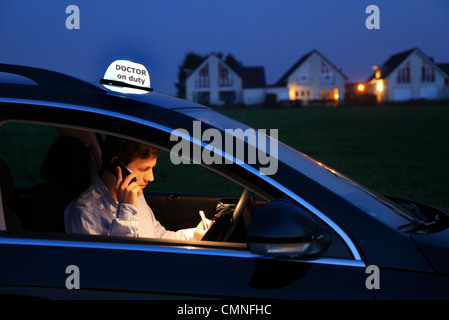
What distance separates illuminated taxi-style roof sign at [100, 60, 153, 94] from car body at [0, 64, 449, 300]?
0.99 ft

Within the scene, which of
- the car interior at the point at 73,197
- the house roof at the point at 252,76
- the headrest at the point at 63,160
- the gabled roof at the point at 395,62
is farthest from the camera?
the house roof at the point at 252,76

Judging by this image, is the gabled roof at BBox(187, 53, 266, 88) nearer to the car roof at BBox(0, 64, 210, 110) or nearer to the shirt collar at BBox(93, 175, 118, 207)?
the shirt collar at BBox(93, 175, 118, 207)

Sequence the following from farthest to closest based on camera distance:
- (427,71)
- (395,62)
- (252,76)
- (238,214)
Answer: (252,76) → (395,62) → (427,71) → (238,214)

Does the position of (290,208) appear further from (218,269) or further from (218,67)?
(218,67)

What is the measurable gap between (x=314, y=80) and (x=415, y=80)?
13.2 meters

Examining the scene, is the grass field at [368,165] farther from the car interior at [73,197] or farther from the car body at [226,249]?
the car body at [226,249]

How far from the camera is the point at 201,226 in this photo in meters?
2.88

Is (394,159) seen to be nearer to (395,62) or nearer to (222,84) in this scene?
(222,84)

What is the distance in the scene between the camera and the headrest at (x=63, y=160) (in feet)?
8.68

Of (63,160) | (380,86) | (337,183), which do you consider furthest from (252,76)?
(337,183)

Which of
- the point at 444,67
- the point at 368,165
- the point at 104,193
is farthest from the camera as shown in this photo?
the point at 444,67

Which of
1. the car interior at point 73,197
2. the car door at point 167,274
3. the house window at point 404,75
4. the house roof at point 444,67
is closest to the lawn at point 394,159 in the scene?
the car interior at point 73,197

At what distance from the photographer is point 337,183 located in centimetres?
215

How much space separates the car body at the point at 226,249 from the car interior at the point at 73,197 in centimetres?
32
